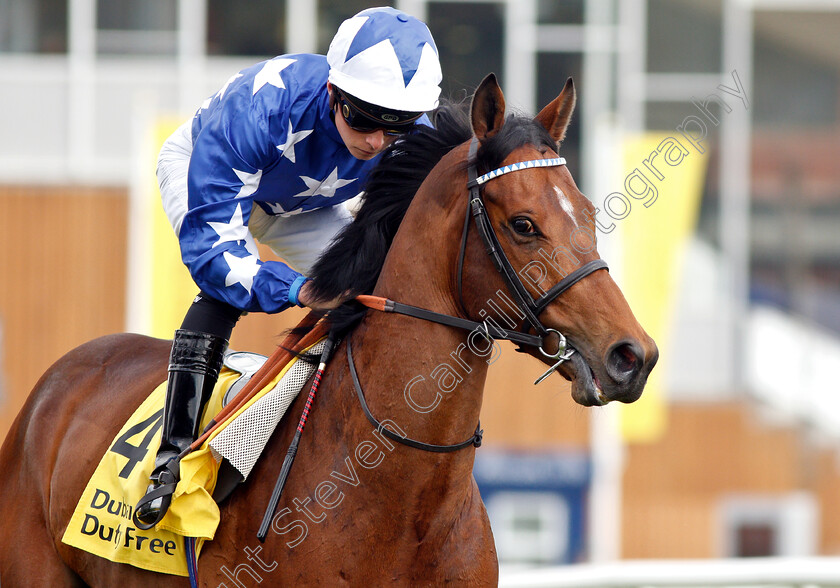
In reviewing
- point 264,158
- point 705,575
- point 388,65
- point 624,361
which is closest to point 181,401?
point 264,158

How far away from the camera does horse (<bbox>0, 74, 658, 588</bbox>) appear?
238 cm

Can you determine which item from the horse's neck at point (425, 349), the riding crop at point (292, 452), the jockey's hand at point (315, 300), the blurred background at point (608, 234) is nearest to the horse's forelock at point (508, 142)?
the horse's neck at point (425, 349)

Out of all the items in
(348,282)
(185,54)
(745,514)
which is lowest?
(745,514)

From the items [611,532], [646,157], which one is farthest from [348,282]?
[611,532]

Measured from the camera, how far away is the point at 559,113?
2699mm

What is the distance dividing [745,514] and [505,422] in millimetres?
3049

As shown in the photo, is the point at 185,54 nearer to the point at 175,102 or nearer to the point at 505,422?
the point at 175,102

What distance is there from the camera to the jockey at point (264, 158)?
2746 millimetres

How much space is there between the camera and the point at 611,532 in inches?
398

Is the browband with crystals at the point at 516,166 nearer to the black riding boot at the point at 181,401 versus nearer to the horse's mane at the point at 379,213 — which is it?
the horse's mane at the point at 379,213

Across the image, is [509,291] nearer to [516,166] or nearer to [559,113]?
[516,166]

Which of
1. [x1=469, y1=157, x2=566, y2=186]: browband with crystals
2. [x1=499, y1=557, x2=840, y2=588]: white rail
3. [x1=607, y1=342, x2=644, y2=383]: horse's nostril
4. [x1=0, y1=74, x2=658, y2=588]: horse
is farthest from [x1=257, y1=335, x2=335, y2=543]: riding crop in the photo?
[x1=499, y1=557, x2=840, y2=588]: white rail

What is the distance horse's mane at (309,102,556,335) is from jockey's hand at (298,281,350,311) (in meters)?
0.01

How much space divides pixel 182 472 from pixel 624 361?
1.25 metres
